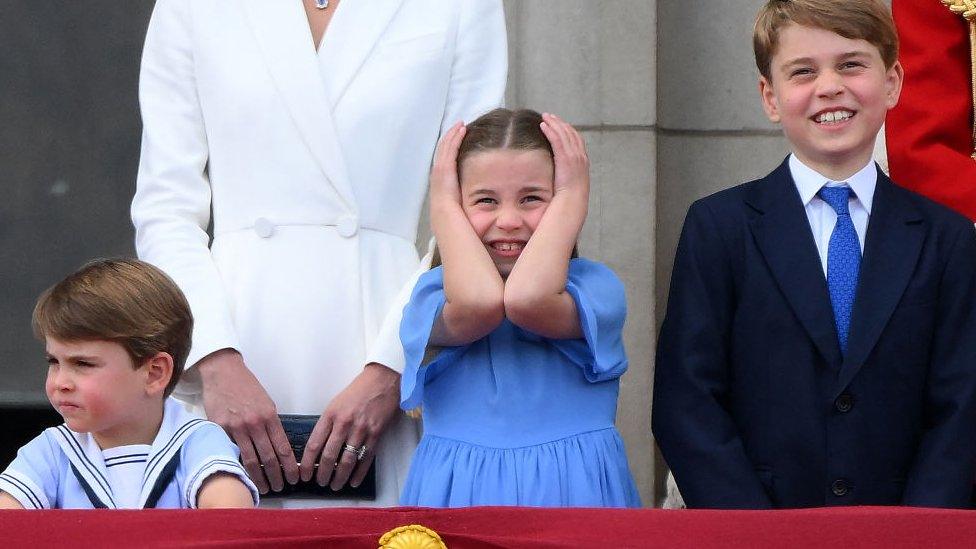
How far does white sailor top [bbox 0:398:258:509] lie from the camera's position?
8.46 feet

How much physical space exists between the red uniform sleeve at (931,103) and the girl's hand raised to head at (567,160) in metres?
0.70

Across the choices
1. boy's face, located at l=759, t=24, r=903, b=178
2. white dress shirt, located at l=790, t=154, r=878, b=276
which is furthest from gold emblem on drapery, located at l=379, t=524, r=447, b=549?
A: boy's face, located at l=759, t=24, r=903, b=178

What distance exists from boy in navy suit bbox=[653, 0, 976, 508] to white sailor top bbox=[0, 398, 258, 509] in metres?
0.86

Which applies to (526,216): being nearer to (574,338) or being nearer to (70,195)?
(574,338)

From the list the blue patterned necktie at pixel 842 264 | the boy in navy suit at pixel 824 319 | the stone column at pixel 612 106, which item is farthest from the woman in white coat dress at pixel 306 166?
the stone column at pixel 612 106

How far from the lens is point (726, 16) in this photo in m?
5.00

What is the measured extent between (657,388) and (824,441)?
33 centimetres

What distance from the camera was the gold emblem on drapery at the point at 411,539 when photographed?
2309 mm

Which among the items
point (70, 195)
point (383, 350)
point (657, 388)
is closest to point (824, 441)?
point (657, 388)

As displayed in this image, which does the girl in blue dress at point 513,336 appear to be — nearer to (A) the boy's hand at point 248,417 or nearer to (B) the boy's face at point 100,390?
(A) the boy's hand at point 248,417

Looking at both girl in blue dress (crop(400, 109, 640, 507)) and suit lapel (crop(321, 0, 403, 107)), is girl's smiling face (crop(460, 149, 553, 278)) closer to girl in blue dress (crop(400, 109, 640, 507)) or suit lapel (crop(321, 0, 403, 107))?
girl in blue dress (crop(400, 109, 640, 507))

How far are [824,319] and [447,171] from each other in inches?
29.7

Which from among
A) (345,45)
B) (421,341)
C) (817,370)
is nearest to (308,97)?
(345,45)

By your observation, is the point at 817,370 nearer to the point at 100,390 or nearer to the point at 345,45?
the point at 345,45
